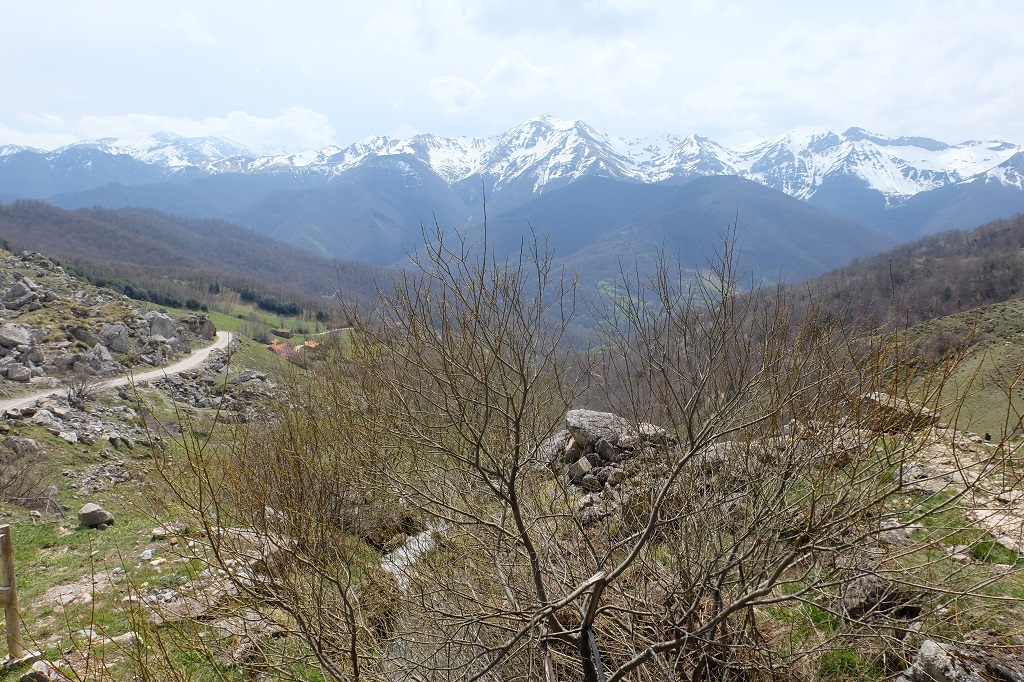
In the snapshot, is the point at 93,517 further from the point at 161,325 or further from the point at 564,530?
the point at 161,325

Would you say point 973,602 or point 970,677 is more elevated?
point 970,677

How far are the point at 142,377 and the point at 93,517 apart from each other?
92.5ft

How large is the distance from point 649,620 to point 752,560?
1079mm

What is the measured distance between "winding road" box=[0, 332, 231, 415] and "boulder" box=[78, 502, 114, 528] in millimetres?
3280

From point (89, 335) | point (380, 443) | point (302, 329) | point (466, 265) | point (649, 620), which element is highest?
point (466, 265)

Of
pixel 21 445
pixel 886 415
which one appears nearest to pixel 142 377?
pixel 21 445

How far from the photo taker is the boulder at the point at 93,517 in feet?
41.4

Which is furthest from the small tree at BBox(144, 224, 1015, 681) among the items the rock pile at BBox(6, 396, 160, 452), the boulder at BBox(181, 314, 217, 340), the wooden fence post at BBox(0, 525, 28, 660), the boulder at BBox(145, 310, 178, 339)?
the boulder at BBox(181, 314, 217, 340)

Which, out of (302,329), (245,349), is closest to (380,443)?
(245,349)

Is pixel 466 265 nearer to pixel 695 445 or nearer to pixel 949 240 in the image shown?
pixel 695 445

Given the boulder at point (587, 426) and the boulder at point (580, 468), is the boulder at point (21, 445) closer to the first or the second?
the boulder at point (587, 426)

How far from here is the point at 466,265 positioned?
4422 mm

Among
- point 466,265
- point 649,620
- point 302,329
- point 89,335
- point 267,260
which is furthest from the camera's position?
point 267,260

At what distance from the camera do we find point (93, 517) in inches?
500
